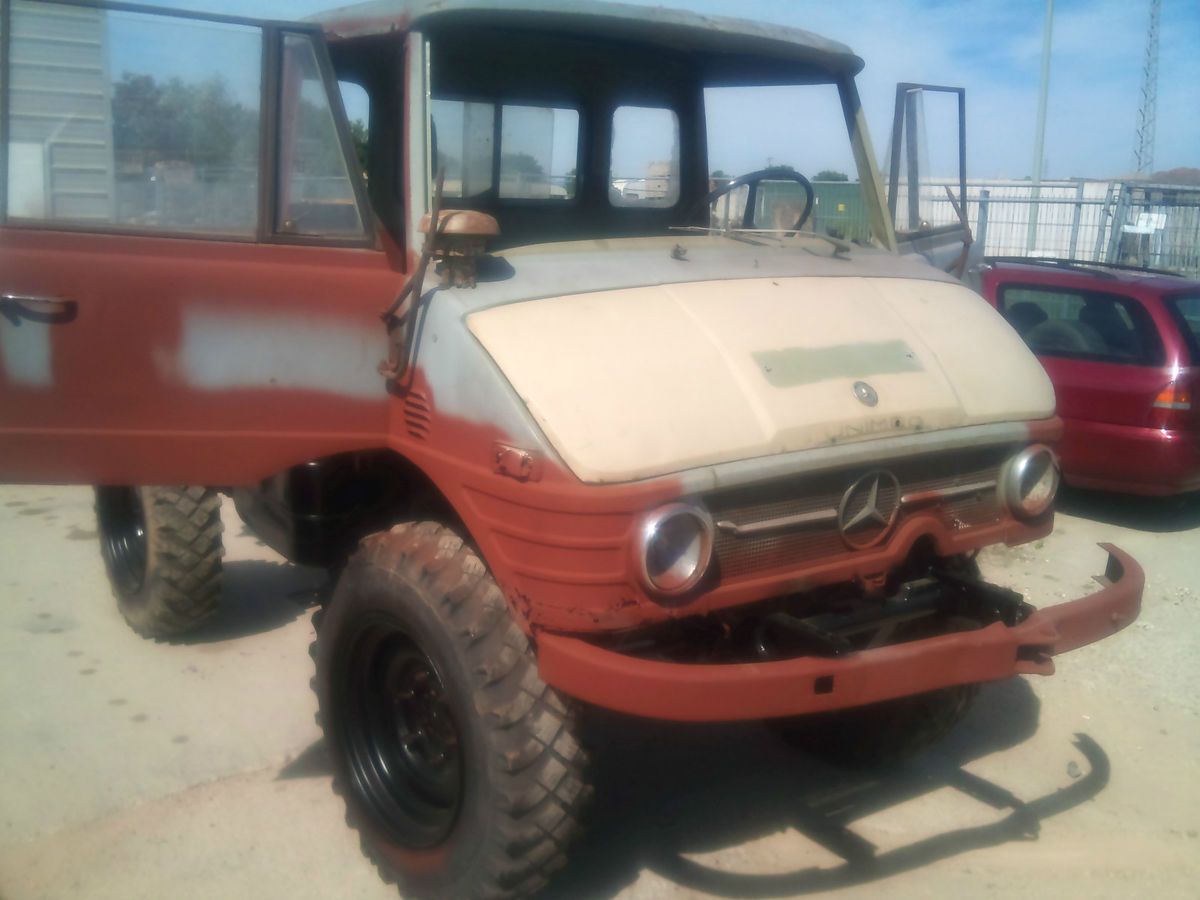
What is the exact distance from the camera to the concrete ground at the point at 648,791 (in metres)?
3.37

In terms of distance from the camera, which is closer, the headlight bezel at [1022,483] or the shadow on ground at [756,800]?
the headlight bezel at [1022,483]

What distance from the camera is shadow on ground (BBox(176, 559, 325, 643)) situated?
17.1 feet

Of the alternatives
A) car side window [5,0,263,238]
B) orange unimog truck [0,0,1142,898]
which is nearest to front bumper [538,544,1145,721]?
orange unimog truck [0,0,1142,898]

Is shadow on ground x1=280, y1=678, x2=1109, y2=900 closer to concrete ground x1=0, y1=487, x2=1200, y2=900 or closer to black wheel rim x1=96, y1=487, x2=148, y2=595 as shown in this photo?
concrete ground x1=0, y1=487, x2=1200, y2=900

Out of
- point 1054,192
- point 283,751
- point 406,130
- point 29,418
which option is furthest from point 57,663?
point 1054,192

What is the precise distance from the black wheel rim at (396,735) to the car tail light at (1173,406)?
18.3ft

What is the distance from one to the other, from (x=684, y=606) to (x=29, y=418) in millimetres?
1745

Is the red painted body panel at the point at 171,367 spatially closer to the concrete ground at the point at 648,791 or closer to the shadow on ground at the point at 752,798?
the concrete ground at the point at 648,791

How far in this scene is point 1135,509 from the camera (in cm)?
775

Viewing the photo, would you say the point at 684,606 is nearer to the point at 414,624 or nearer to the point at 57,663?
the point at 414,624

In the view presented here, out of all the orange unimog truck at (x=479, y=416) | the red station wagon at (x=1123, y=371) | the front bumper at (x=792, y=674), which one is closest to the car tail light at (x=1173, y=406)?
the red station wagon at (x=1123, y=371)

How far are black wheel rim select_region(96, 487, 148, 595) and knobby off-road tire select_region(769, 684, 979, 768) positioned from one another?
122 inches

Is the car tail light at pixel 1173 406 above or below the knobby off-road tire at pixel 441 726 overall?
above

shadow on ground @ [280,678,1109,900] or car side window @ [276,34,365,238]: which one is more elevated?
car side window @ [276,34,365,238]
